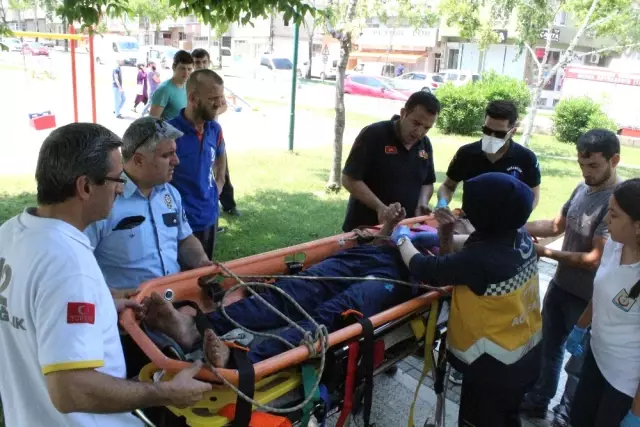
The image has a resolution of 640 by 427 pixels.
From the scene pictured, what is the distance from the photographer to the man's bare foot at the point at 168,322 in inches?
82.1

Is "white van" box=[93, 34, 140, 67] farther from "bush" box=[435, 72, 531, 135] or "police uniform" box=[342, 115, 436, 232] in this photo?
"police uniform" box=[342, 115, 436, 232]

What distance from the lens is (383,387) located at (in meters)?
3.38

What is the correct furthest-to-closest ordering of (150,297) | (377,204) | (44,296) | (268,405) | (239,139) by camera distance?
(239,139) → (377,204) → (150,297) → (268,405) → (44,296)

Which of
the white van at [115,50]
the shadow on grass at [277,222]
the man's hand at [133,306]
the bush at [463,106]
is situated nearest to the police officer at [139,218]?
the man's hand at [133,306]

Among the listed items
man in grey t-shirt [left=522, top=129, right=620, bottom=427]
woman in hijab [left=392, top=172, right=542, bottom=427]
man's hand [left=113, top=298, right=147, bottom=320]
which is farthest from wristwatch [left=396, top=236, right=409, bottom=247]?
man's hand [left=113, top=298, right=147, bottom=320]

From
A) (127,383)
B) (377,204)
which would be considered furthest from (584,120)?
(127,383)

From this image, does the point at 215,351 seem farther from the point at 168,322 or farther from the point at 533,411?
the point at 533,411

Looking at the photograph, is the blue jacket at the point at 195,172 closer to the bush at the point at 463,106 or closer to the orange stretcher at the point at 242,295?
the orange stretcher at the point at 242,295

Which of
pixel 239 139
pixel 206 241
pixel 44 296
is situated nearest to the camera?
pixel 44 296

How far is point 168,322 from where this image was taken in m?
2.10

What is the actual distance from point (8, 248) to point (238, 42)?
4767cm

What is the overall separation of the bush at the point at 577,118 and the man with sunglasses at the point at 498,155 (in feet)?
39.9

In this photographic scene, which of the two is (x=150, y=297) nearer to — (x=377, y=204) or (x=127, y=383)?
(x=127, y=383)

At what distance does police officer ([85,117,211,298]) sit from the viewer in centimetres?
238
